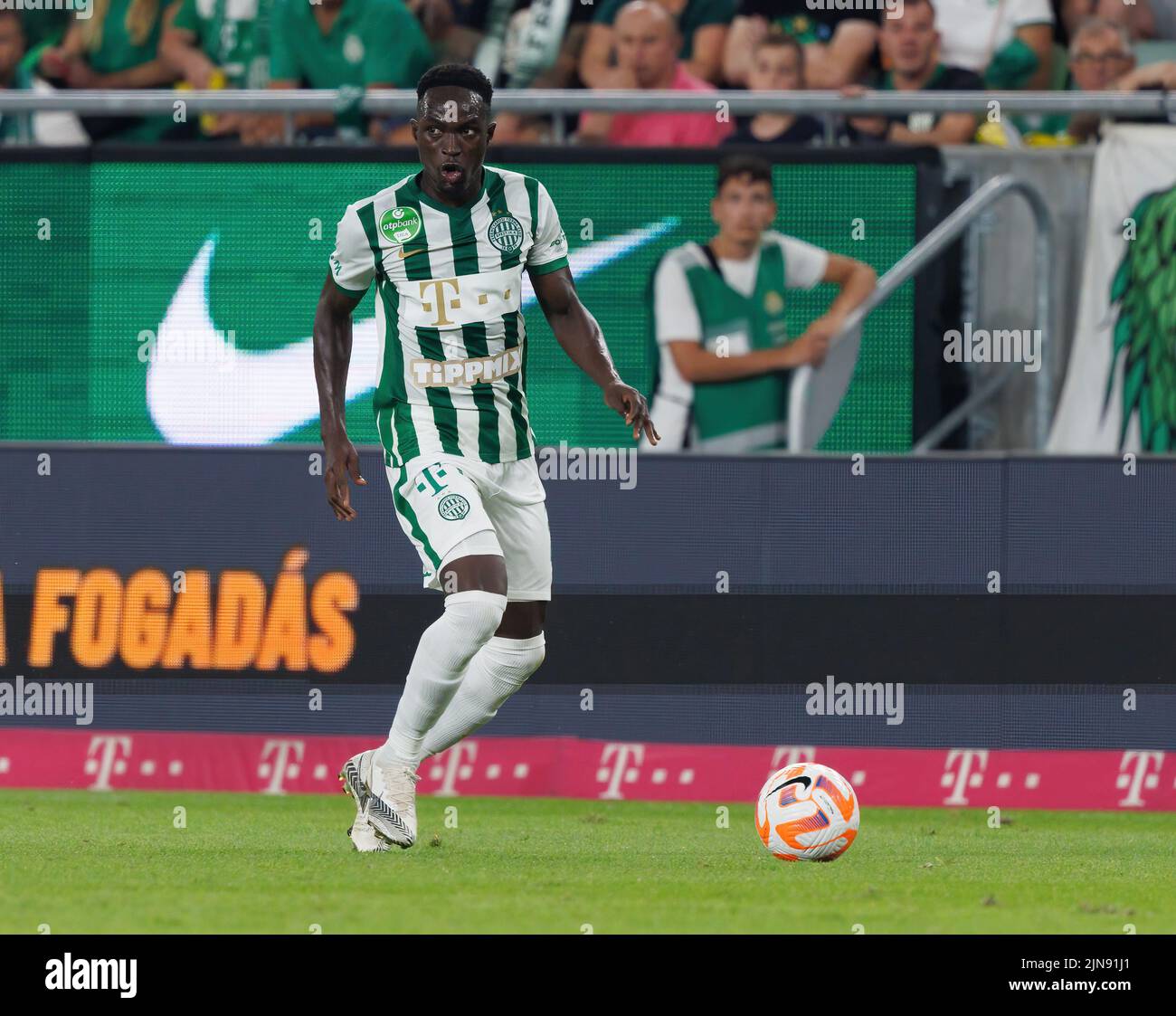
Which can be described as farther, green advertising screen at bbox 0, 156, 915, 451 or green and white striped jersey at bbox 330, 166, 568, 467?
green advertising screen at bbox 0, 156, 915, 451

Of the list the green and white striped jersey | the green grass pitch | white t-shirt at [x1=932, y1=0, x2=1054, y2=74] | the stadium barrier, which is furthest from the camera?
white t-shirt at [x1=932, y1=0, x2=1054, y2=74]

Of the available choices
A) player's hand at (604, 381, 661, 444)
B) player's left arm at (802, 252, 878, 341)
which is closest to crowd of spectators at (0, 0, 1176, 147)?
player's left arm at (802, 252, 878, 341)

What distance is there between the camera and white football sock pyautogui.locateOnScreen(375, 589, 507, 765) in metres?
7.41

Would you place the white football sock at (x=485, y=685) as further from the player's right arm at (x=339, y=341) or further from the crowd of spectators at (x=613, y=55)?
the crowd of spectators at (x=613, y=55)

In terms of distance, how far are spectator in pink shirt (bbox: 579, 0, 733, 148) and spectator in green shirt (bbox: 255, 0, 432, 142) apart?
0.96 meters

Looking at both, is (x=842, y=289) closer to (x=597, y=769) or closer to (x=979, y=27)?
(x=979, y=27)

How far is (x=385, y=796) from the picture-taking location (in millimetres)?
7492

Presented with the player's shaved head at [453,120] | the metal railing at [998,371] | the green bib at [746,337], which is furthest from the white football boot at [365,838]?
the metal railing at [998,371]

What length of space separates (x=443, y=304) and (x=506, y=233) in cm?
36

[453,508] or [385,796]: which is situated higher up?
[453,508]

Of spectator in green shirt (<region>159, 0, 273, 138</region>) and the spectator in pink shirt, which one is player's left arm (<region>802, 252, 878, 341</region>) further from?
spectator in green shirt (<region>159, 0, 273, 138</region>)

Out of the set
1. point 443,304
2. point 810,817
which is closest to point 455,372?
point 443,304

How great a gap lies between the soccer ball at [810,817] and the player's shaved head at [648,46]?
4.95 metres

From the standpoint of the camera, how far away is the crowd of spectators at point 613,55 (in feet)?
35.4
